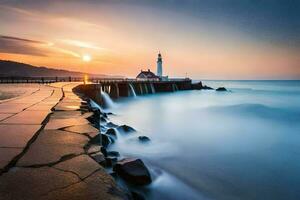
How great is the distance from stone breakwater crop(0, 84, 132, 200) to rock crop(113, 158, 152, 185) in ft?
5.09

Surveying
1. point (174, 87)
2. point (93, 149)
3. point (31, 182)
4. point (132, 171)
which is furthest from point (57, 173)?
point (174, 87)

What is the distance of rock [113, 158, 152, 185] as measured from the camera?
4641 millimetres

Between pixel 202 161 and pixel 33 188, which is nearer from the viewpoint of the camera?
pixel 33 188

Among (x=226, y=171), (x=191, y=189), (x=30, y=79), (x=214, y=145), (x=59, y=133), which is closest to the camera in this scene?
(x=59, y=133)

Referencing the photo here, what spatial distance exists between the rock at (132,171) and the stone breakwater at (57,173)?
1551 mm

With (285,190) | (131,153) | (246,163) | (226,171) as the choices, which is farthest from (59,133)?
(246,163)

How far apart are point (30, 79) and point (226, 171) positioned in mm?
34656

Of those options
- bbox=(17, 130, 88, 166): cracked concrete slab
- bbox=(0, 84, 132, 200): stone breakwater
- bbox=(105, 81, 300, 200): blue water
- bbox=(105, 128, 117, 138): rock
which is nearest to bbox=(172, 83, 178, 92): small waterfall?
bbox=(105, 81, 300, 200): blue water

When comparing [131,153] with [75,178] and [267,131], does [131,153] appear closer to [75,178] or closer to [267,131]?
[75,178]

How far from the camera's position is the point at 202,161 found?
765 centimetres

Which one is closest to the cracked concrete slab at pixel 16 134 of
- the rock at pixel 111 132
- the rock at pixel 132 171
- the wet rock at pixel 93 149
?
the wet rock at pixel 93 149

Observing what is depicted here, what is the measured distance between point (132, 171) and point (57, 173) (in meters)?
2.76

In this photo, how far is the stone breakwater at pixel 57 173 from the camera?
5.92ft

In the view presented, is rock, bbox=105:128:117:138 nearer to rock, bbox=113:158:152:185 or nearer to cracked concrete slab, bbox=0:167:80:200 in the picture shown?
rock, bbox=113:158:152:185
